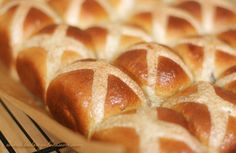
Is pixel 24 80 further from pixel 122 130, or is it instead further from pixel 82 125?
pixel 122 130

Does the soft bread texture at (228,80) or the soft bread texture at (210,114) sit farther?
the soft bread texture at (228,80)

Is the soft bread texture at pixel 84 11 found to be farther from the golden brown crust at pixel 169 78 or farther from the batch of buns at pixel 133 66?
the golden brown crust at pixel 169 78

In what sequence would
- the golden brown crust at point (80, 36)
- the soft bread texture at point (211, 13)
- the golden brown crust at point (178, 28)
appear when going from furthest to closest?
the soft bread texture at point (211, 13) → the golden brown crust at point (178, 28) → the golden brown crust at point (80, 36)

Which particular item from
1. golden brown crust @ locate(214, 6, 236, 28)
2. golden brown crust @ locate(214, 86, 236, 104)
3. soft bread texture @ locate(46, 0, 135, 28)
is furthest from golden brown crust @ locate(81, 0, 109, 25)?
golden brown crust @ locate(214, 86, 236, 104)

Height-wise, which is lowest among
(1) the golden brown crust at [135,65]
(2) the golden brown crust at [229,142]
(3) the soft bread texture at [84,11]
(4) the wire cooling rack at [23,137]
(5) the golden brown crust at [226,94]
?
(4) the wire cooling rack at [23,137]

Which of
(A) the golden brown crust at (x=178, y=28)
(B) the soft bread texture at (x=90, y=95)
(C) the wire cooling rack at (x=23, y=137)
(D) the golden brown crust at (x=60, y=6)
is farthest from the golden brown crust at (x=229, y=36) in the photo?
(C) the wire cooling rack at (x=23, y=137)

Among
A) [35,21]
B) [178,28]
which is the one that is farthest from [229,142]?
[35,21]

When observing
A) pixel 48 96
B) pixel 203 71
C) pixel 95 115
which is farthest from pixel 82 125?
pixel 203 71
